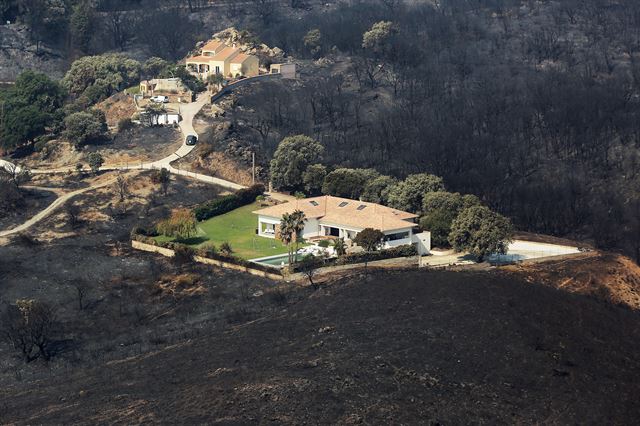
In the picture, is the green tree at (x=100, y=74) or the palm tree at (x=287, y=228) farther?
the green tree at (x=100, y=74)

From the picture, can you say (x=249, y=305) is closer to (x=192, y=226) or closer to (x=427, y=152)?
(x=192, y=226)

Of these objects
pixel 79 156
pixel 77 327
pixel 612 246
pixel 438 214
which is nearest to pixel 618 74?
pixel 612 246

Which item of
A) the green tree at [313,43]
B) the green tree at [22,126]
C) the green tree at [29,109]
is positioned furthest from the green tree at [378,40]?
the green tree at [22,126]

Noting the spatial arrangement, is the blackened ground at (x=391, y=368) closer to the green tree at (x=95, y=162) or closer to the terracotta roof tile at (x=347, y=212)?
the terracotta roof tile at (x=347, y=212)

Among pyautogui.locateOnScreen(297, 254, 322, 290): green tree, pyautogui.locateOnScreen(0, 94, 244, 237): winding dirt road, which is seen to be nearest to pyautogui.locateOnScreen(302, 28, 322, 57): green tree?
pyautogui.locateOnScreen(0, 94, 244, 237): winding dirt road

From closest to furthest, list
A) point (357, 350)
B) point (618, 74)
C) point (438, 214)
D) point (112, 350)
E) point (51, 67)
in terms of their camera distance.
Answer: point (357, 350)
point (112, 350)
point (438, 214)
point (618, 74)
point (51, 67)
